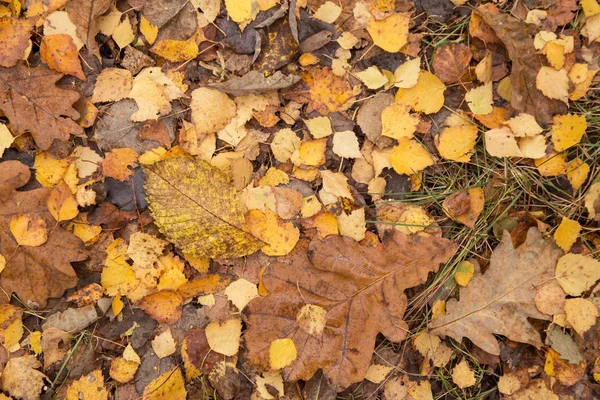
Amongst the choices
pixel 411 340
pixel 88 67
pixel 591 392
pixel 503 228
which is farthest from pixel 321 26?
pixel 591 392

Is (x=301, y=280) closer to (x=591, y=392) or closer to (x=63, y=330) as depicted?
(x=63, y=330)

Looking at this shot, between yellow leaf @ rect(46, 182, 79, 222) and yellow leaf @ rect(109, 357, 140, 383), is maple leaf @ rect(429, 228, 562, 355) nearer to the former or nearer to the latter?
yellow leaf @ rect(109, 357, 140, 383)

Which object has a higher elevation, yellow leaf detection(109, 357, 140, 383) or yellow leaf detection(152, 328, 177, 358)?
yellow leaf detection(152, 328, 177, 358)

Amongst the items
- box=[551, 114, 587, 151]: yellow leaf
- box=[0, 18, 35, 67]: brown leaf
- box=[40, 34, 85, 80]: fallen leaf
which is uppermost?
box=[0, 18, 35, 67]: brown leaf

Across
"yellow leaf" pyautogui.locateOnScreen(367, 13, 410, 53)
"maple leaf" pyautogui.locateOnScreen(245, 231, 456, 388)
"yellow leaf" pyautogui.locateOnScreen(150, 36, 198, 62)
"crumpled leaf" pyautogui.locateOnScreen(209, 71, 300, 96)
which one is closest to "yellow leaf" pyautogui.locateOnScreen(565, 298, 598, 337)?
"maple leaf" pyautogui.locateOnScreen(245, 231, 456, 388)

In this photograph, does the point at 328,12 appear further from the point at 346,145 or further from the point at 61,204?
the point at 61,204

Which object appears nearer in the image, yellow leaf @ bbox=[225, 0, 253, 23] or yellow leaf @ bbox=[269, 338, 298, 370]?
yellow leaf @ bbox=[269, 338, 298, 370]
